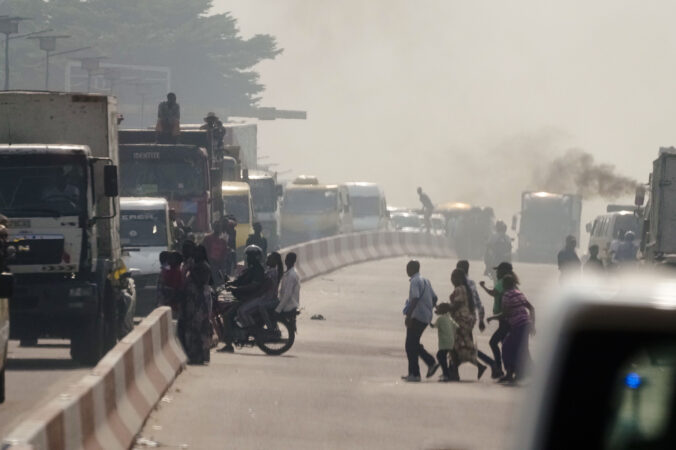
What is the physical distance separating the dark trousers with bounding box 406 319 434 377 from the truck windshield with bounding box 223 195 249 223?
22096mm

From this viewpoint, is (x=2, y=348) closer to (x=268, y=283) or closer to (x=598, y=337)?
(x=268, y=283)

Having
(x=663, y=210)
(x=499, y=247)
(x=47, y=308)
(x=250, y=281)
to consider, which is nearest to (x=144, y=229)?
(x=250, y=281)

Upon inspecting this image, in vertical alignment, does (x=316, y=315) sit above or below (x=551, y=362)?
below

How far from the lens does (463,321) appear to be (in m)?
19.7

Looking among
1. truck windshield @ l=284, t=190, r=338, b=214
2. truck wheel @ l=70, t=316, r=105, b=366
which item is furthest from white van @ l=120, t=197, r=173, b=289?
truck windshield @ l=284, t=190, r=338, b=214

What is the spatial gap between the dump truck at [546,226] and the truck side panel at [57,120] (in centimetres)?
4602

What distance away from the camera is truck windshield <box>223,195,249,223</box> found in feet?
137

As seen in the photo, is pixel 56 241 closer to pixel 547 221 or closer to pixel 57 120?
pixel 57 120

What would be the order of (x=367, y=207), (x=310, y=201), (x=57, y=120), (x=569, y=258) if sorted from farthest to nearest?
(x=367, y=207), (x=310, y=201), (x=569, y=258), (x=57, y=120)

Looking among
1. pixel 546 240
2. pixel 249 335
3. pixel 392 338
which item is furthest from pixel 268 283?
pixel 546 240

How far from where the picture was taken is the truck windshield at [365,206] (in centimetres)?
6719

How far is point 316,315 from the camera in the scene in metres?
30.8

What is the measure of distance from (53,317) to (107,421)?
7.65m

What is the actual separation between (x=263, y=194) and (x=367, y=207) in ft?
53.4
